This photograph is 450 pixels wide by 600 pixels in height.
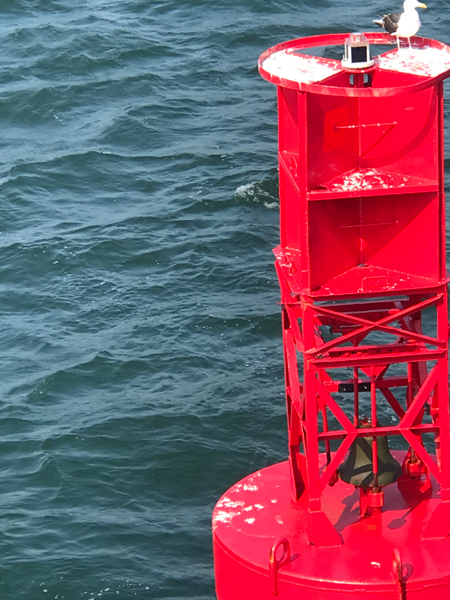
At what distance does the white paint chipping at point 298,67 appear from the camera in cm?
1941

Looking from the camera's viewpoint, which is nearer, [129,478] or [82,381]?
[129,478]

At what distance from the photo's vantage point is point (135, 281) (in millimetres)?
41375

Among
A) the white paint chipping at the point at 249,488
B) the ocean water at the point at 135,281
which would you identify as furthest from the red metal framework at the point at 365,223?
the ocean water at the point at 135,281

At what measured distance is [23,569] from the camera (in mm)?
27516

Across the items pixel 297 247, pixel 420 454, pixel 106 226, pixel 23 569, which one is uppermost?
pixel 297 247

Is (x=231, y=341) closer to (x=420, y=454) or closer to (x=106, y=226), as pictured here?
(x=106, y=226)

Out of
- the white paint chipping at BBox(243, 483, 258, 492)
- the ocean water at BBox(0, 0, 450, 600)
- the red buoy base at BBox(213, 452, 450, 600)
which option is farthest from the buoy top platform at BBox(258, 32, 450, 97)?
the ocean water at BBox(0, 0, 450, 600)

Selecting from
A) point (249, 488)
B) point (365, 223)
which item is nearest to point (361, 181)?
point (365, 223)

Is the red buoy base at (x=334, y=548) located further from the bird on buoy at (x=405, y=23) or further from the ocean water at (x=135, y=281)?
the bird on buoy at (x=405, y=23)

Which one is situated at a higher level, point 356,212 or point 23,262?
point 356,212

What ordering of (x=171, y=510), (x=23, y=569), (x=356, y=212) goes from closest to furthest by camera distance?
(x=356, y=212) → (x=23, y=569) → (x=171, y=510)

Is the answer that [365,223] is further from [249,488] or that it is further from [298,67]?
[249,488]

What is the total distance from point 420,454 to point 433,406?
1.27 m

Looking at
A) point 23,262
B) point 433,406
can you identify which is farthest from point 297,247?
point 23,262
